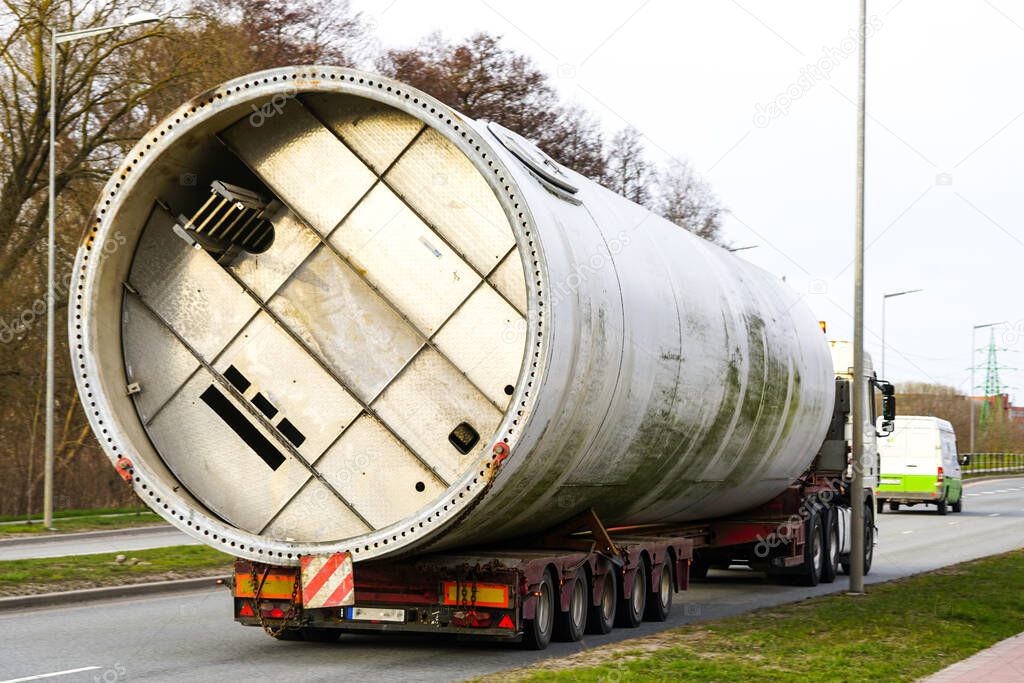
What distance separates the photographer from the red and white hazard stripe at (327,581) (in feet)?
34.0

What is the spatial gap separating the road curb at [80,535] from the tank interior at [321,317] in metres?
13.5

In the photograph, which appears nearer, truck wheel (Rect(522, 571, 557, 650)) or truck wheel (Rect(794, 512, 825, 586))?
truck wheel (Rect(522, 571, 557, 650))

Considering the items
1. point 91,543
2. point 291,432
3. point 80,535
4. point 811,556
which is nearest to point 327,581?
point 291,432

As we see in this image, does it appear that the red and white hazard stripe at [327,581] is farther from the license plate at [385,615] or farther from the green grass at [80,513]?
the green grass at [80,513]

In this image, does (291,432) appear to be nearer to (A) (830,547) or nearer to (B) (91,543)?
(A) (830,547)

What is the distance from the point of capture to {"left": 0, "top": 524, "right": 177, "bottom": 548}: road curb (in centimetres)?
2395

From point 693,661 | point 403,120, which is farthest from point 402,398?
point 693,661

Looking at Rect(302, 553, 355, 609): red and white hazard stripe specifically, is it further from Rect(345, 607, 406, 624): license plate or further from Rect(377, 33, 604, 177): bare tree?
Rect(377, 33, 604, 177): bare tree

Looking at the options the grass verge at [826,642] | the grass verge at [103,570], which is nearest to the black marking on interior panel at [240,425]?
the grass verge at [826,642]

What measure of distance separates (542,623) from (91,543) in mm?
14691

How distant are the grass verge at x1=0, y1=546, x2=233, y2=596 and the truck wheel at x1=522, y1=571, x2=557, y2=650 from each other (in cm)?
623

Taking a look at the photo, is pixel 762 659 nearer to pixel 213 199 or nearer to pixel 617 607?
pixel 617 607

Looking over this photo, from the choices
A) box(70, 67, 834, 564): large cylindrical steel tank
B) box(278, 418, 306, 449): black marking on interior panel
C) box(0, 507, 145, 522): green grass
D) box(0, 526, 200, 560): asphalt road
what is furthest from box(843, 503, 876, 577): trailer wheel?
box(0, 507, 145, 522): green grass

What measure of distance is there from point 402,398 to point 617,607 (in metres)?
3.98
